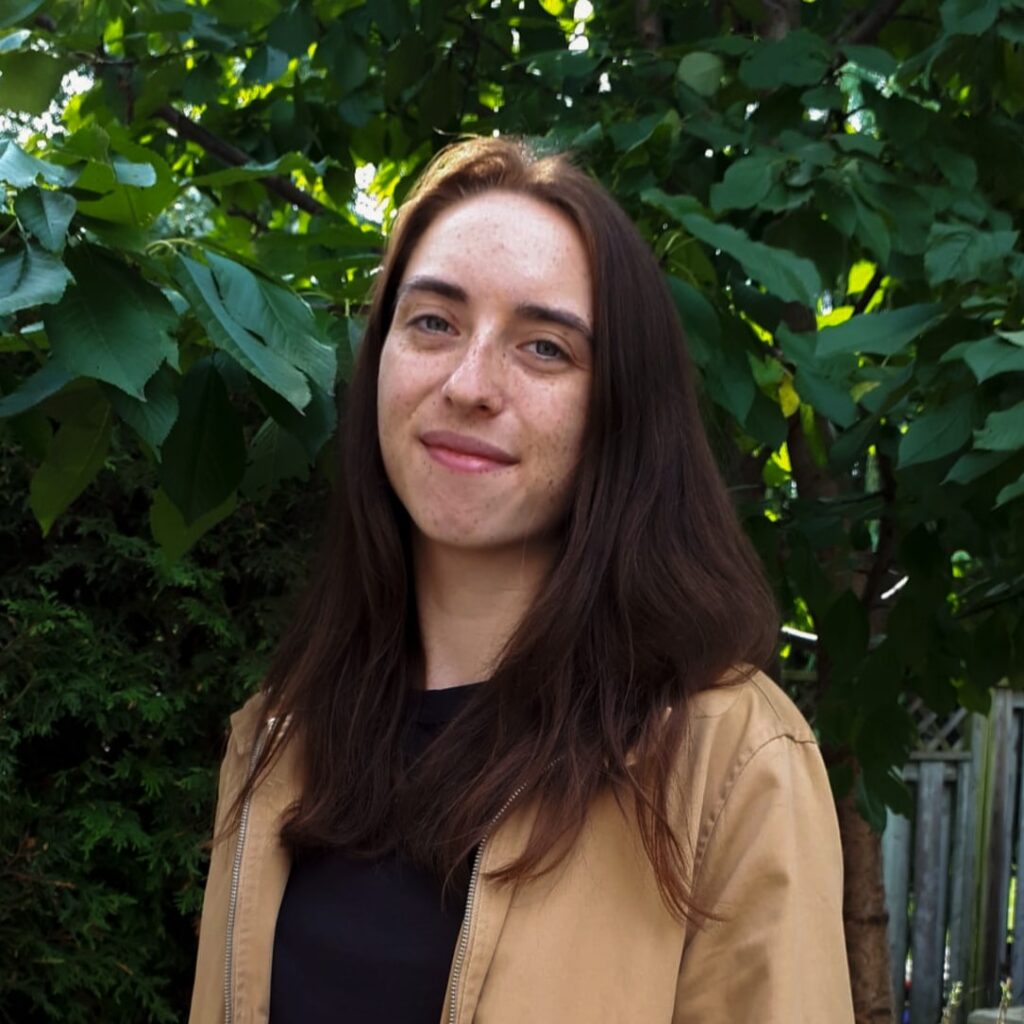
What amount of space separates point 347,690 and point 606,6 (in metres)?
1.98

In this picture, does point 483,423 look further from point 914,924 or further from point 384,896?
point 914,924

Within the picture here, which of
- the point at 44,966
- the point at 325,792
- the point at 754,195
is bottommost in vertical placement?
the point at 44,966

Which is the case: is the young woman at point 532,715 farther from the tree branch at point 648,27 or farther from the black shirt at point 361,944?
the tree branch at point 648,27

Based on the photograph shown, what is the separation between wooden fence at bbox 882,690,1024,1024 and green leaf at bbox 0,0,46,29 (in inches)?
165

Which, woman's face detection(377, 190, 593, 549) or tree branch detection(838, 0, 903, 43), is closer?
woman's face detection(377, 190, 593, 549)

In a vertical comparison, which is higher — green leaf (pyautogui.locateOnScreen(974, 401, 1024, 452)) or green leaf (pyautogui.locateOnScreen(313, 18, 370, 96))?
green leaf (pyautogui.locateOnScreen(313, 18, 370, 96))

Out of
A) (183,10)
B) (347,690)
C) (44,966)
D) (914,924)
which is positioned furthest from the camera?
(914,924)

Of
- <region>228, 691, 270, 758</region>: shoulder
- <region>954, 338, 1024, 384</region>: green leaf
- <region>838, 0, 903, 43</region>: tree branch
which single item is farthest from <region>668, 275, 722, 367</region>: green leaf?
<region>838, 0, 903, 43</region>: tree branch

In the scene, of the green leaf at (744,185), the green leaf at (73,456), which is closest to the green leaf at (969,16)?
the green leaf at (744,185)

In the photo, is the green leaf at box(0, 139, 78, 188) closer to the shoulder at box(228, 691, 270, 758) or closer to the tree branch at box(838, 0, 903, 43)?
the shoulder at box(228, 691, 270, 758)

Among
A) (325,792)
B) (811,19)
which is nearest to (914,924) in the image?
(811,19)

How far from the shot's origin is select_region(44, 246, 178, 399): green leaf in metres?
1.33

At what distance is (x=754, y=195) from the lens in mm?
2047

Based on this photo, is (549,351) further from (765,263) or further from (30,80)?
(30,80)
